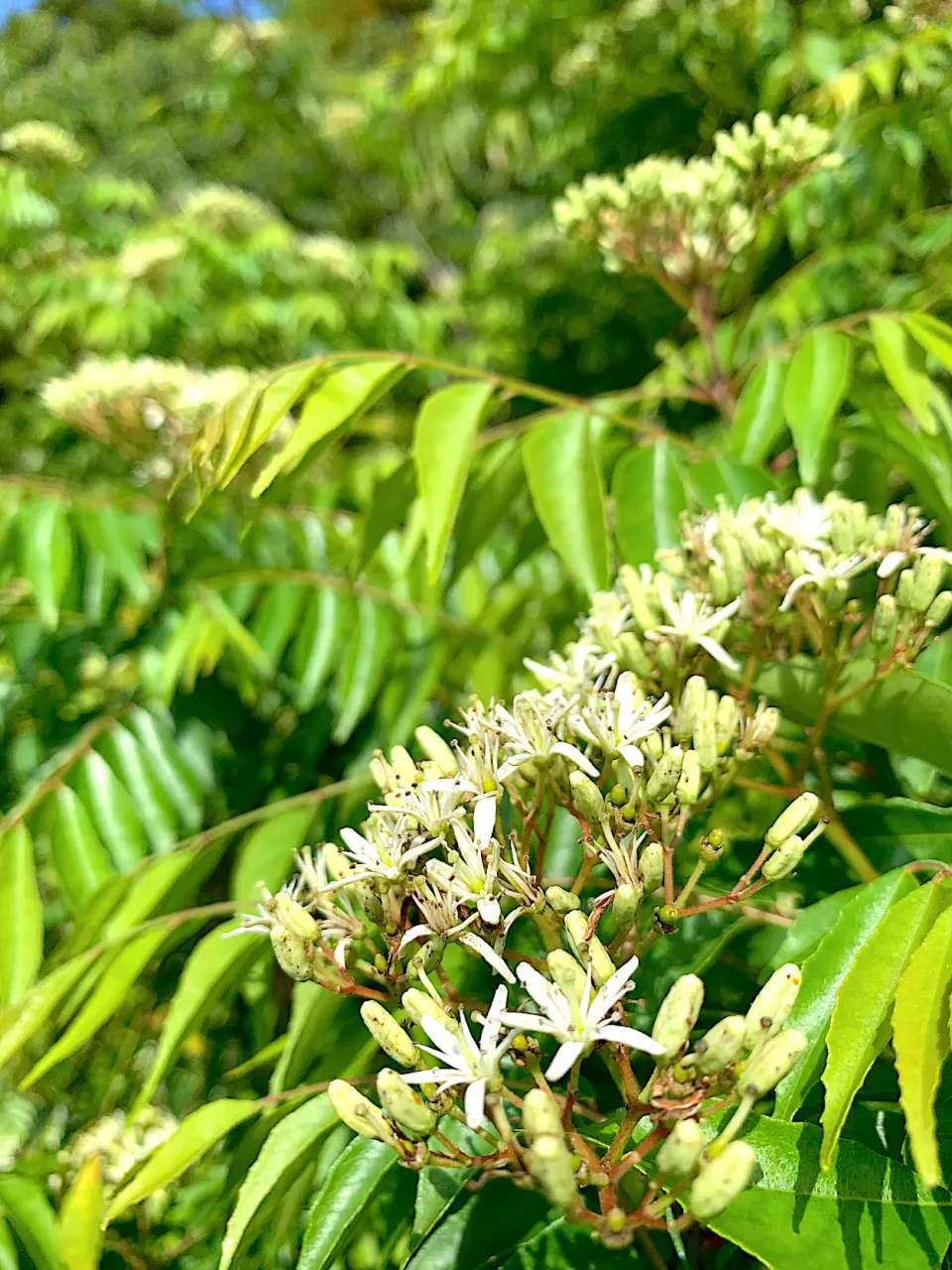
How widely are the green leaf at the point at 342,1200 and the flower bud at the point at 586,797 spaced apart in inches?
13.5

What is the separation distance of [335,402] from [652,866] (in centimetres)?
86

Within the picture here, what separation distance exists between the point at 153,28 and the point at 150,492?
66.9 feet

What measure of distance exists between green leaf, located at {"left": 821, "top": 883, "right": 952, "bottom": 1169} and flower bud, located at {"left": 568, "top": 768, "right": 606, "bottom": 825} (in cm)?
24

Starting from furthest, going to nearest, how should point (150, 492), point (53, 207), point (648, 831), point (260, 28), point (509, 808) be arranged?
point (260, 28) → point (53, 207) → point (150, 492) → point (509, 808) → point (648, 831)

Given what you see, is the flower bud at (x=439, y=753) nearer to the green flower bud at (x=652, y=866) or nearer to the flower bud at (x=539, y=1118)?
the green flower bud at (x=652, y=866)

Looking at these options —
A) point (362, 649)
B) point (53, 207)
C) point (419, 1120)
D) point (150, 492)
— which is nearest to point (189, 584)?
point (362, 649)

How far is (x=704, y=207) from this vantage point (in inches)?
66.9

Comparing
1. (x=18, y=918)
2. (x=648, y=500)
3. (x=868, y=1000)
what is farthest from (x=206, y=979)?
(x=648, y=500)

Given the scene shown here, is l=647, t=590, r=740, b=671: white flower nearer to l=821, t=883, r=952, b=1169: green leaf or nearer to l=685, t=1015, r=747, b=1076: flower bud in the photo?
l=821, t=883, r=952, b=1169: green leaf

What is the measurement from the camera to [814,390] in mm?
1418

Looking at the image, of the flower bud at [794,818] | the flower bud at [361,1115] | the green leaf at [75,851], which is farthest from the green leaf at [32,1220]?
the flower bud at [794,818]

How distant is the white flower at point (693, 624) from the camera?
41.7 inches

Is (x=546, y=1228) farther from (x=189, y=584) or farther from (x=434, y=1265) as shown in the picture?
(x=189, y=584)

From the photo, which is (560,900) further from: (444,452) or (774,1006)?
(444,452)
